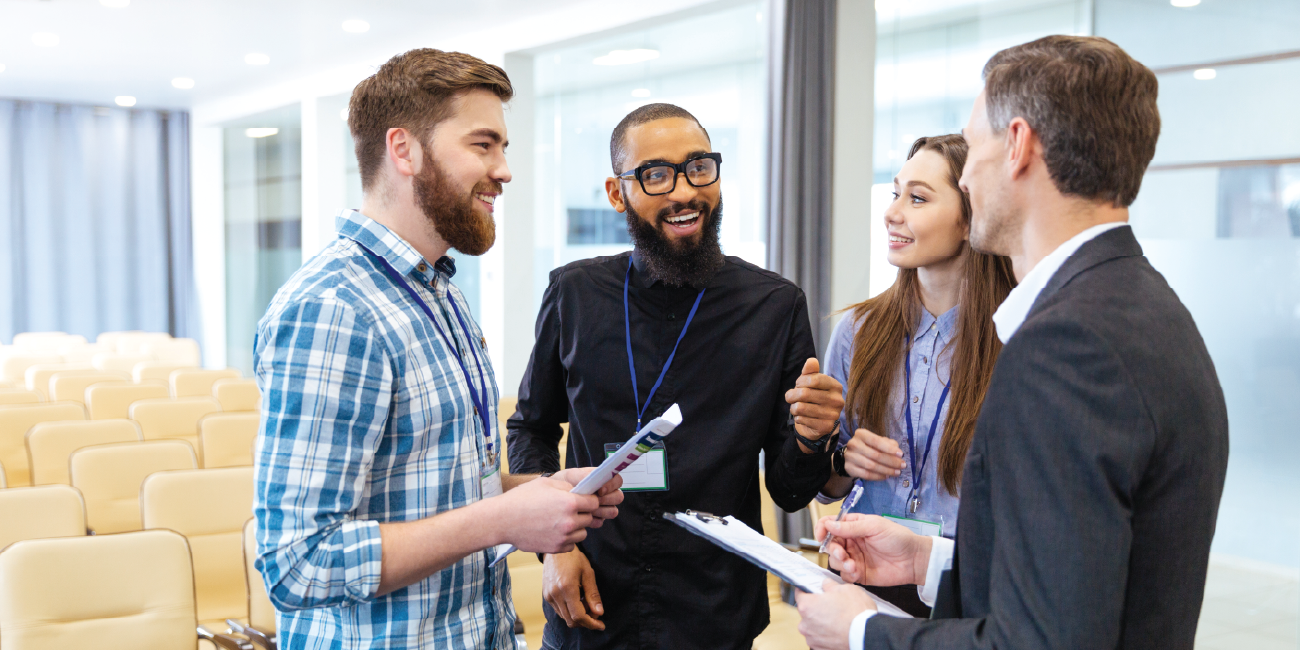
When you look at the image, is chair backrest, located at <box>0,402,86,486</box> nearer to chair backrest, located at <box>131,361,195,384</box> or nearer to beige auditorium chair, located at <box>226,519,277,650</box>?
chair backrest, located at <box>131,361,195,384</box>

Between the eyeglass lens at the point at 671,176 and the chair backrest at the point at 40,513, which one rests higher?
the eyeglass lens at the point at 671,176

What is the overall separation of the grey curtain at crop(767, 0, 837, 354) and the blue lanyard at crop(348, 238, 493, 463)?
11.0 ft

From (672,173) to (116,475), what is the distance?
344 centimetres

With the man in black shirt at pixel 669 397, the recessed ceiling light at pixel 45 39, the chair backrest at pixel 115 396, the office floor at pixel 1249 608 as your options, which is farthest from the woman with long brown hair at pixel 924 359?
the recessed ceiling light at pixel 45 39

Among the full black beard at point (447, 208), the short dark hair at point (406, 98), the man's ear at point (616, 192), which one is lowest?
the full black beard at point (447, 208)

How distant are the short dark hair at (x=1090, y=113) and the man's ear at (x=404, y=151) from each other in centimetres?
90

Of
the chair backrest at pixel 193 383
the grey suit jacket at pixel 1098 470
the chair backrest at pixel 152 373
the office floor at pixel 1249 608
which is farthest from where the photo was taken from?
the chair backrest at pixel 152 373

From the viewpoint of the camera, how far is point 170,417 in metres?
5.64

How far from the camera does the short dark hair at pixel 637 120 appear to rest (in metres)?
1.93

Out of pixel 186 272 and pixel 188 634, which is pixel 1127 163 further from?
pixel 186 272

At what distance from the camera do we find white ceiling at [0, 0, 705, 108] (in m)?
6.84

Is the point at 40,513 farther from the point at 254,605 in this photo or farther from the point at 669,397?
the point at 669,397

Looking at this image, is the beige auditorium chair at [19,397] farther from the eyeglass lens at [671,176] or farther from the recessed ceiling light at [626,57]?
the eyeglass lens at [671,176]

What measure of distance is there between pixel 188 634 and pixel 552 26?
525cm
